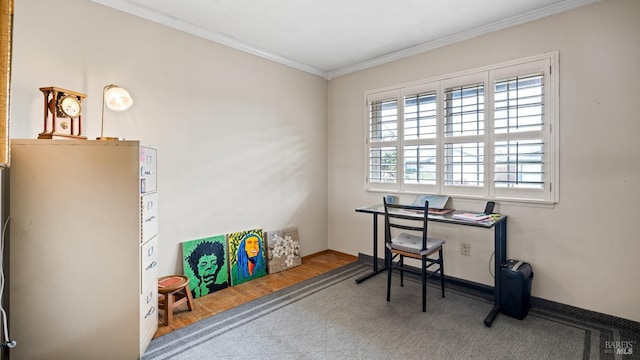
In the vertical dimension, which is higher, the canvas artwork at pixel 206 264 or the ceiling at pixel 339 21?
the ceiling at pixel 339 21

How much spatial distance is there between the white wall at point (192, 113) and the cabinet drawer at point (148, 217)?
11.8 inches

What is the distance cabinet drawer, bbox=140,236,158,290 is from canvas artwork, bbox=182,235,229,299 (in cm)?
64

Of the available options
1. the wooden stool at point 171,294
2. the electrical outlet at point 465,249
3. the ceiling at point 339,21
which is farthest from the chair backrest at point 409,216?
the wooden stool at point 171,294

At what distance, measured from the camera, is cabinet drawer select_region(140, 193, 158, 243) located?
197 centimetres

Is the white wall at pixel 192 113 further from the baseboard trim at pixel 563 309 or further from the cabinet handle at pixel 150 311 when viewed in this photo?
the baseboard trim at pixel 563 309

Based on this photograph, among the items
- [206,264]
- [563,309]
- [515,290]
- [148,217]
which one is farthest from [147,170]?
[563,309]

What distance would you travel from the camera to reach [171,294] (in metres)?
2.36

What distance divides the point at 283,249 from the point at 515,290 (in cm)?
238

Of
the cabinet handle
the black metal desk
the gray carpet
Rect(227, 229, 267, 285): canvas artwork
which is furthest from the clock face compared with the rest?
the black metal desk

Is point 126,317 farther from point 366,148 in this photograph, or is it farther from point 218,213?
point 366,148

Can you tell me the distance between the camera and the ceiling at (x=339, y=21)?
246 cm

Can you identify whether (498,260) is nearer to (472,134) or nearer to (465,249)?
(465,249)

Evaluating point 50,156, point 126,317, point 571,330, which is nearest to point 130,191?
point 50,156

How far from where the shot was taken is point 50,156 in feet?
5.77
